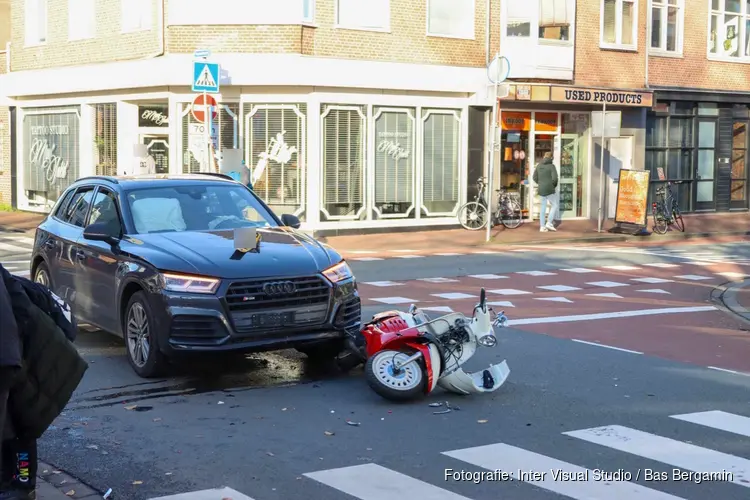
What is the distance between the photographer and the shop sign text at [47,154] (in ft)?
96.4

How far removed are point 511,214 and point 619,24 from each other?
6990 millimetres

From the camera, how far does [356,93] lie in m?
25.3

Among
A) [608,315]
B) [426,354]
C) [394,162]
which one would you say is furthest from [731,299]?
[394,162]

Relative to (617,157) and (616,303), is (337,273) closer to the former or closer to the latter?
(616,303)

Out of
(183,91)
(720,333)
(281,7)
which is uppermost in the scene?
(281,7)

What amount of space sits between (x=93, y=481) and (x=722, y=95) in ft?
99.2

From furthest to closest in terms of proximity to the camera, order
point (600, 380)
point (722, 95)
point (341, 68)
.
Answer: point (722, 95)
point (341, 68)
point (600, 380)

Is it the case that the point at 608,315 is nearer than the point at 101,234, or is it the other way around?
the point at 101,234

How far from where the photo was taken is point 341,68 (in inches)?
971

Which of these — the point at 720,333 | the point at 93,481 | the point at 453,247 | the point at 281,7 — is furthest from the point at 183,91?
the point at 93,481

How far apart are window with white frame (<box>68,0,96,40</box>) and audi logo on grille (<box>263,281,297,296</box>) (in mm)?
21133

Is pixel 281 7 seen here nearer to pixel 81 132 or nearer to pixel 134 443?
pixel 81 132

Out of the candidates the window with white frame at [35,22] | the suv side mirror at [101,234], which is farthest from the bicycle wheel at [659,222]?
the suv side mirror at [101,234]

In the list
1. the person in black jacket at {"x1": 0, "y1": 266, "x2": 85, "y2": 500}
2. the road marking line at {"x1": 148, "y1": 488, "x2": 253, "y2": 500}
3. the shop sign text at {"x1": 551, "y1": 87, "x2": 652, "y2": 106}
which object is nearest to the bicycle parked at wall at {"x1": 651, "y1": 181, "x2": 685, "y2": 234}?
the shop sign text at {"x1": 551, "y1": 87, "x2": 652, "y2": 106}
